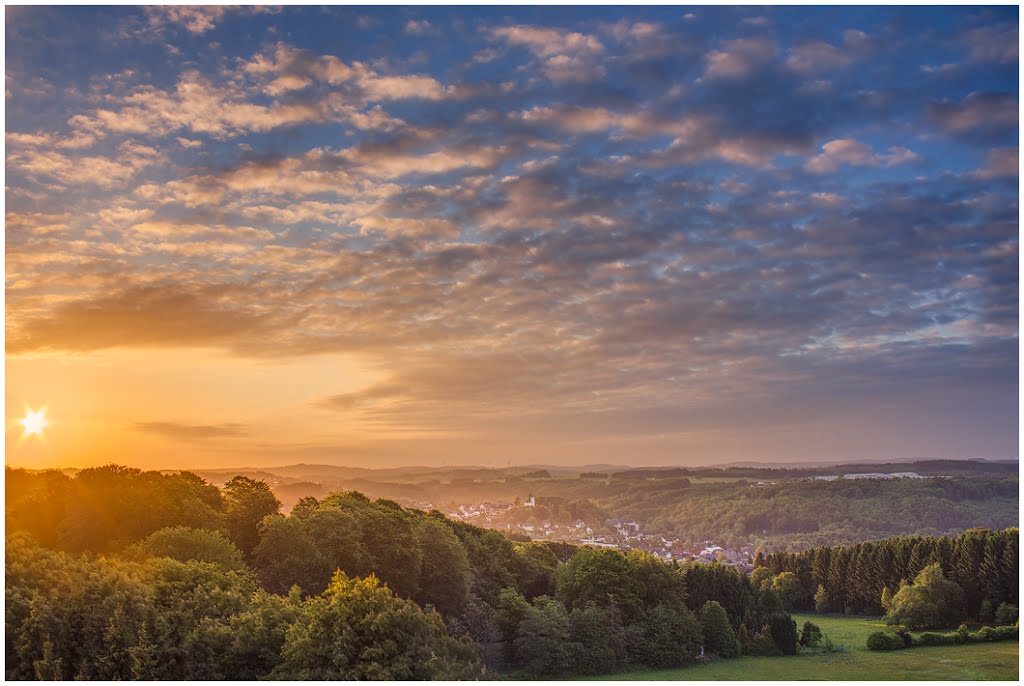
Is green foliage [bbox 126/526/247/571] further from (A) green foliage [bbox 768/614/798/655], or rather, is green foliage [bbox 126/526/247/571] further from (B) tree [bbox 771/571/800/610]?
(B) tree [bbox 771/571/800/610]

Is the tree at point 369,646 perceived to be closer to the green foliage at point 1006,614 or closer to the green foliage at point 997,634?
the green foliage at point 997,634

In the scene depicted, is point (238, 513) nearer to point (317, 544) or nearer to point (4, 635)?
point (317, 544)

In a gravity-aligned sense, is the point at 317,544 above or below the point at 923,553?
above

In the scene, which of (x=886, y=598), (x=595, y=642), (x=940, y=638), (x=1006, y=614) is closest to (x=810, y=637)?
(x=940, y=638)

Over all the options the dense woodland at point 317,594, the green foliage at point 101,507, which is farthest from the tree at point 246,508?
the green foliage at point 101,507

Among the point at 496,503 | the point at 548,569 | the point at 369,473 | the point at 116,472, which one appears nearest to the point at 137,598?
the point at 116,472

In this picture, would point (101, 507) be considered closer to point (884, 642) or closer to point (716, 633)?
point (716, 633)
